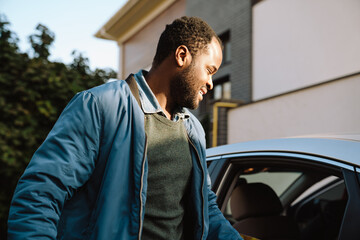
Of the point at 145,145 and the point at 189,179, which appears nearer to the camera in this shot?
the point at 145,145

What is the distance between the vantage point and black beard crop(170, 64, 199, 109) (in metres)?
1.55

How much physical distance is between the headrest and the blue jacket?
1350 millimetres

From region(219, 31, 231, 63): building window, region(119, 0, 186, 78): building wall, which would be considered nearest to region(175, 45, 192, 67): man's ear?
region(219, 31, 231, 63): building window

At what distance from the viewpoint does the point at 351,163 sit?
1.46m

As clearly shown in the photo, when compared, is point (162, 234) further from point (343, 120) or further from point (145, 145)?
point (343, 120)

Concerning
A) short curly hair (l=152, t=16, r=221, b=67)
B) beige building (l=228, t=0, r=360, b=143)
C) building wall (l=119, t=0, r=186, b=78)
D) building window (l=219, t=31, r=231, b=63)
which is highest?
building wall (l=119, t=0, r=186, b=78)

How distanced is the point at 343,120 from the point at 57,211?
5.01 m

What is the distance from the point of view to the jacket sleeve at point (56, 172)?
3.38 ft

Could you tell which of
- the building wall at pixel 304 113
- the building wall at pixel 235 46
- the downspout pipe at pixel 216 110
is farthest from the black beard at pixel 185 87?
the building wall at pixel 235 46

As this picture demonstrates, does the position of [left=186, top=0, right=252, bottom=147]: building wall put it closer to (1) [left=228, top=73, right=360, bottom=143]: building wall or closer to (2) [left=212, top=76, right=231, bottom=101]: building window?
(2) [left=212, top=76, right=231, bottom=101]: building window

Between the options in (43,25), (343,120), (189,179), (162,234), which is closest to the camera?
(162,234)

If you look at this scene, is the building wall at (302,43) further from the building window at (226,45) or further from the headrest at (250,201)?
the headrest at (250,201)

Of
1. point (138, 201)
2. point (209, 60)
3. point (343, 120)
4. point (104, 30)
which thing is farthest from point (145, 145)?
point (104, 30)

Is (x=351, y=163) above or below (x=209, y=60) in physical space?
below
